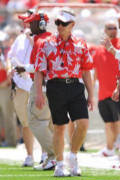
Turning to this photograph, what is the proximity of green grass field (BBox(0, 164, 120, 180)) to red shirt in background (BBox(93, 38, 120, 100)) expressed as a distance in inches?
124

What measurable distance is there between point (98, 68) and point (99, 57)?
8.2 inches

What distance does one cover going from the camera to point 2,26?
19.4m

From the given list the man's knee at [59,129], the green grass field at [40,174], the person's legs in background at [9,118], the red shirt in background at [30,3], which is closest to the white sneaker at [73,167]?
the green grass field at [40,174]

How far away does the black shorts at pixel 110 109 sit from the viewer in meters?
13.9

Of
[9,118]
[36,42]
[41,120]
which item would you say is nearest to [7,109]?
[9,118]

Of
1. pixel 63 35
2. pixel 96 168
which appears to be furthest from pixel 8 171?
pixel 63 35

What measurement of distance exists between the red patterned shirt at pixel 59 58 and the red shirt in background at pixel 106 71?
14.7 ft

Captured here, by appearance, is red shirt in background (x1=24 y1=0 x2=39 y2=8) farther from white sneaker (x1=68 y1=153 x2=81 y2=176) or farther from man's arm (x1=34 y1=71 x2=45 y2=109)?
white sneaker (x1=68 y1=153 x2=81 y2=176)

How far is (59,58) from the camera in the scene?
9.29 meters

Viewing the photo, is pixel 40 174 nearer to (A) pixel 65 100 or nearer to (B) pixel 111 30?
(A) pixel 65 100

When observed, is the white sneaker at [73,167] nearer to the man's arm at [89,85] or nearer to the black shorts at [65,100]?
the black shorts at [65,100]

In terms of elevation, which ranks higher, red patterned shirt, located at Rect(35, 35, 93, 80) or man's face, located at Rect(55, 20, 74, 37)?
man's face, located at Rect(55, 20, 74, 37)

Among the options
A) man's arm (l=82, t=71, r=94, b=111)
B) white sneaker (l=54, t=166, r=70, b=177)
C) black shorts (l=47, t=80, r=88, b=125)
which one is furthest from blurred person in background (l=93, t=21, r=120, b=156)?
white sneaker (l=54, t=166, r=70, b=177)

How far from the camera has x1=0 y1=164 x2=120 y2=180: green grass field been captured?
9.27 meters
